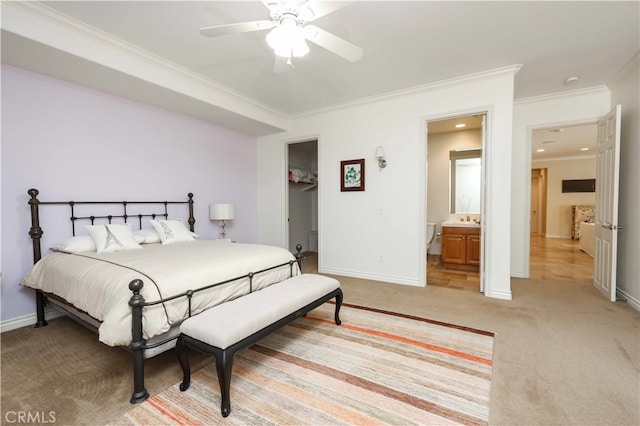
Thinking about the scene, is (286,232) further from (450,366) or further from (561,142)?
(561,142)

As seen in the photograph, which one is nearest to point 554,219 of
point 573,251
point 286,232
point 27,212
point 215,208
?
point 573,251

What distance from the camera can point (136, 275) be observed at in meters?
1.91

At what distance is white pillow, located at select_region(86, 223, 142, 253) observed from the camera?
2.83m

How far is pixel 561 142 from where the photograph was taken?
6797mm

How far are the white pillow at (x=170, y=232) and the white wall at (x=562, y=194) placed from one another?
1080cm

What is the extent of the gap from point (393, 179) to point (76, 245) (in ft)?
12.6

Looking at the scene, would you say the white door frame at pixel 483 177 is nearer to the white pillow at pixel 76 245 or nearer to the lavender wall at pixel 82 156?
the lavender wall at pixel 82 156

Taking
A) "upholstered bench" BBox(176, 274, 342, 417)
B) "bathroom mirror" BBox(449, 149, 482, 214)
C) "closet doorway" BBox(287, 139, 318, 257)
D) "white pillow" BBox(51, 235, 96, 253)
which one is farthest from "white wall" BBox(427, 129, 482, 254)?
"white pillow" BBox(51, 235, 96, 253)

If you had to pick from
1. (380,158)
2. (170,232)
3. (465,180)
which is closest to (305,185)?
(380,158)

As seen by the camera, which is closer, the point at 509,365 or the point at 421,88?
the point at 509,365

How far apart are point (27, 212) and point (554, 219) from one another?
40.6 ft

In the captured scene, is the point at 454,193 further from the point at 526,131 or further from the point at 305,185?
the point at 305,185

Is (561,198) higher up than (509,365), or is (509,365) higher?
(561,198)

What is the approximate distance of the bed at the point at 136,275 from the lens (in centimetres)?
172
